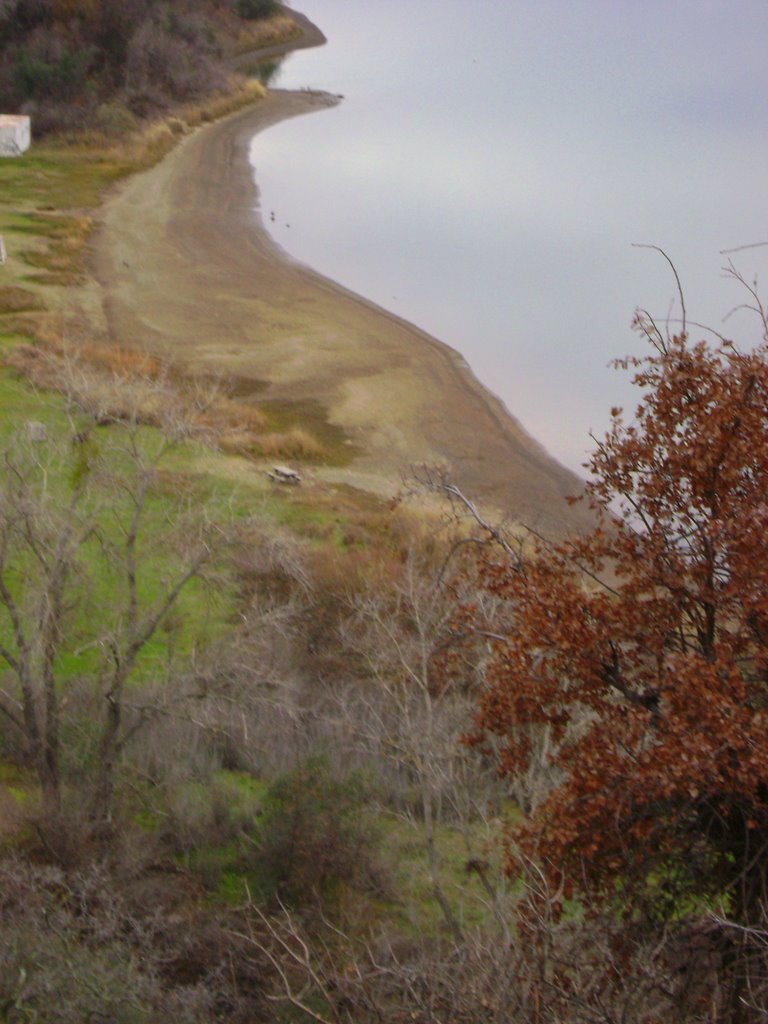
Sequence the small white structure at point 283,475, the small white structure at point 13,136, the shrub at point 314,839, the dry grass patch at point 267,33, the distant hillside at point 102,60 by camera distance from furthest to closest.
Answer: the dry grass patch at point 267,33
the distant hillside at point 102,60
the small white structure at point 13,136
the small white structure at point 283,475
the shrub at point 314,839

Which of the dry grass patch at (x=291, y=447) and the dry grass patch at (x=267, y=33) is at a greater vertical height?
the dry grass patch at (x=267, y=33)

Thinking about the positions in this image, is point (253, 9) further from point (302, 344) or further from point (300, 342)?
point (302, 344)

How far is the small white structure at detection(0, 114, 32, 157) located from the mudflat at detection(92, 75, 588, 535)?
609cm

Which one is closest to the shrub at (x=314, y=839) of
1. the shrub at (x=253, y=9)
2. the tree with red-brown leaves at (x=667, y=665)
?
the tree with red-brown leaves at (x=667, y=665)

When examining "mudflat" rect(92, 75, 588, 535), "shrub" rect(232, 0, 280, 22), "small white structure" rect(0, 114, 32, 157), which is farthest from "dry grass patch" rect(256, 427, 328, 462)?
"shrub" rect(232, 0, 280, 22)

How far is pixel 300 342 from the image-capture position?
32938 millimetres

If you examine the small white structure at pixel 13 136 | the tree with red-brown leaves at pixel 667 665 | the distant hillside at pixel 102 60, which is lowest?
the tree with red-brown leaves at pixel 667 665

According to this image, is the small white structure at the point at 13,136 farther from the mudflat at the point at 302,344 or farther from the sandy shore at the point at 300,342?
the mudflat at the point at 302,344

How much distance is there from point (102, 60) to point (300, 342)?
31.9 metres

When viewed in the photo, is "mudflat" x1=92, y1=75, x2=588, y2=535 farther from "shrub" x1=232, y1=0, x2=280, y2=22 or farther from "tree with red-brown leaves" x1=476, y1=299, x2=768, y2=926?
"shrub" x1=232, y1=0, x2=280, y2=22

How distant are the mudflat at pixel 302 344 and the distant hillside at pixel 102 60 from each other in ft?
33.2

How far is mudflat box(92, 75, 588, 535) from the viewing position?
26.2 m

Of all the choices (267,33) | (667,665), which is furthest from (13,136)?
(667,665)

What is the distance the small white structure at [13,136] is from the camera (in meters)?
48.5
